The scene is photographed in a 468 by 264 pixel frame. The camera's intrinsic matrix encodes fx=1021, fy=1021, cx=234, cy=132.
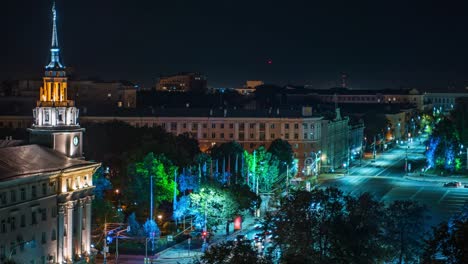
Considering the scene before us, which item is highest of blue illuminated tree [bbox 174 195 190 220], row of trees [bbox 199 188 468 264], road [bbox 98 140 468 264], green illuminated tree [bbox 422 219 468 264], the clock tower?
the clock tower

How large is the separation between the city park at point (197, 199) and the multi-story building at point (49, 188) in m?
2.43

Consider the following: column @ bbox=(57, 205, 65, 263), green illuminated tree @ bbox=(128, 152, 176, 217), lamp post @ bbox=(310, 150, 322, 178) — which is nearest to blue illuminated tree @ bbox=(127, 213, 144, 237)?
green illuminated tree @ bbox=(128, 152, 176, 217)

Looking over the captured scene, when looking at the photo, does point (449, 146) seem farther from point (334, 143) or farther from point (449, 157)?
point (334, 143)

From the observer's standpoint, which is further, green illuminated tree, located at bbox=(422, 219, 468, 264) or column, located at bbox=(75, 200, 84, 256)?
column, located at bbox=(75, 200, 84, 256)

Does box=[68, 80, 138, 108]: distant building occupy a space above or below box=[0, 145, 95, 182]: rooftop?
above

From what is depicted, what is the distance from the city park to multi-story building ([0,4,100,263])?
2.43 meters

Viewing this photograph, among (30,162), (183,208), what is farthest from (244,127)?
(30,162)

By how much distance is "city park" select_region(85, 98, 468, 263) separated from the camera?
5425 cm

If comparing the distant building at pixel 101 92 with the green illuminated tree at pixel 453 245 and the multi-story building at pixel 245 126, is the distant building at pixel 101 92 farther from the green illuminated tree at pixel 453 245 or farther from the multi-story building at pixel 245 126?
the green illuminated tree at pixel 453 245

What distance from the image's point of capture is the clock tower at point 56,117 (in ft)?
207

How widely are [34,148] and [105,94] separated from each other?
3766 inches

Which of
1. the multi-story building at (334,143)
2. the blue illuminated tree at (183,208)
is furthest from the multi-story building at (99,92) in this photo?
the blue illuminated tree at (183,208)

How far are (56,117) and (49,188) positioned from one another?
7.14 metres

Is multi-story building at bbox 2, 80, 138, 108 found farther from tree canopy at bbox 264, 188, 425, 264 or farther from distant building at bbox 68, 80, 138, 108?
tree canopy at bbox 264, 188, 425, 264
